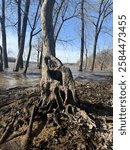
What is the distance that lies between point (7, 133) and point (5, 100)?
3.18 metres

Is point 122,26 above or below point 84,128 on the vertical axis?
above

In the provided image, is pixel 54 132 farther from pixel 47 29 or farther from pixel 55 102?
pixel 47 29

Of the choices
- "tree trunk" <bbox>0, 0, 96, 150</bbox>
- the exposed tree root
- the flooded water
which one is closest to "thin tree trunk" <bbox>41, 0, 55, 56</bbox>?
"tree trunk" <bbox>0, 0, 96, 150</bbox>

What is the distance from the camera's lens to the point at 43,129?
9.08 m

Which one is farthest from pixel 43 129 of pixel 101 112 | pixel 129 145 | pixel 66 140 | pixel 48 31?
pixel 129 145

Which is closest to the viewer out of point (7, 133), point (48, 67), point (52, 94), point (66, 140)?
point (66, 140)

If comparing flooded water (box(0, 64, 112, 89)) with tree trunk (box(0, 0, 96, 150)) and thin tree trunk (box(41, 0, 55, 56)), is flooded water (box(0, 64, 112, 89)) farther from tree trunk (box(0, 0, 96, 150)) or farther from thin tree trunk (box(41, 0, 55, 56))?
tree trunk (box(0, 0, 96, 150))

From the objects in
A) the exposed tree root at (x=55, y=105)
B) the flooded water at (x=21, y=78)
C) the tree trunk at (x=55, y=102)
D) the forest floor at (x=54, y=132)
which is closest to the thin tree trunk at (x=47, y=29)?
the tree trunk at (x=55, y=102)

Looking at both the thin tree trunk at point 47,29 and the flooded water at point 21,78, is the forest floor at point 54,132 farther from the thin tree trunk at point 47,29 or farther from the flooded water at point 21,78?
the flooded water at point 21,78

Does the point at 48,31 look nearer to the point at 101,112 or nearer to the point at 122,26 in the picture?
the point at 101,112

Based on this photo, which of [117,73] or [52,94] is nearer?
[117,73]

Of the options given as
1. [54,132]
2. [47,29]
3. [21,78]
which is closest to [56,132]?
[54,132]

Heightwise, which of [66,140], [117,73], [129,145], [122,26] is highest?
[122,26]

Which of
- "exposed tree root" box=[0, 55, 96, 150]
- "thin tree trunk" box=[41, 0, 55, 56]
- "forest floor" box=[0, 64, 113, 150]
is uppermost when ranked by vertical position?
"thin tree trunk" box=[41, 0, 55, 56]
